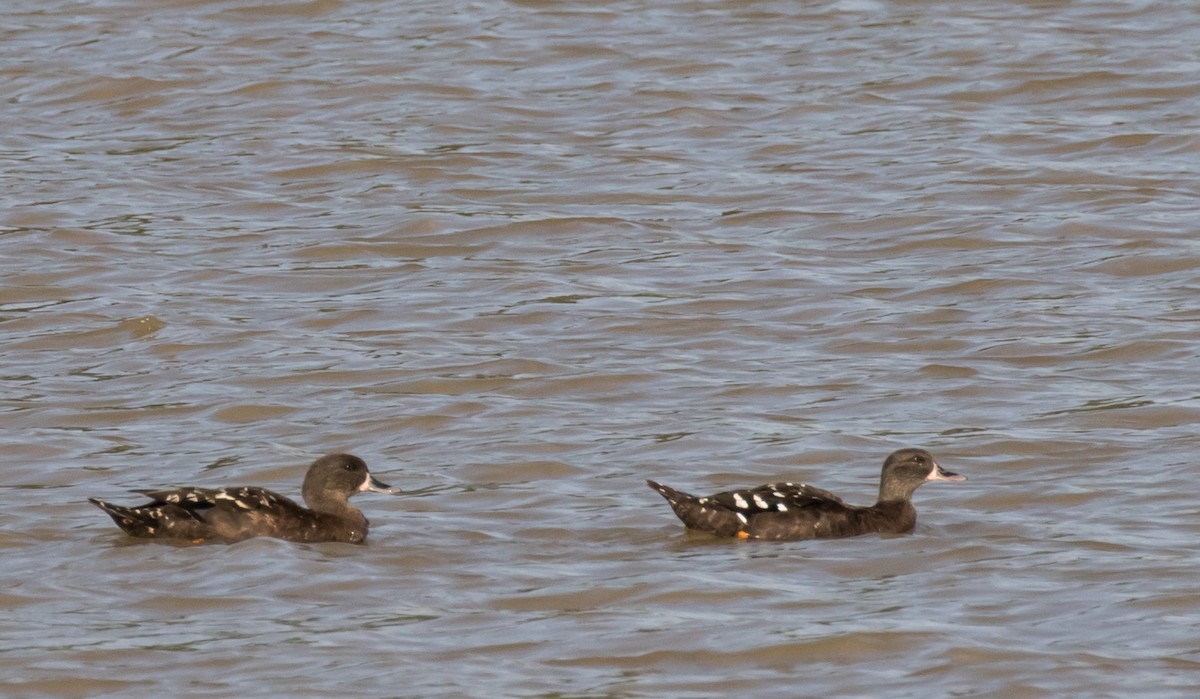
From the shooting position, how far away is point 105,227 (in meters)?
17.1

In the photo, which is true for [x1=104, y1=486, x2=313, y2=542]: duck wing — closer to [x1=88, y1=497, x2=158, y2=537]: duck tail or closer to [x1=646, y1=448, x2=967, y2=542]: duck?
[x1=88, y1=497, x2=158, y2=537]: duck tail

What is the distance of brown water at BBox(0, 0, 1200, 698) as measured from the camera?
29.8 feet

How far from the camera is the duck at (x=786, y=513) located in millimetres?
10602

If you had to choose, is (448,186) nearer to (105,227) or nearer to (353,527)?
(105,227)

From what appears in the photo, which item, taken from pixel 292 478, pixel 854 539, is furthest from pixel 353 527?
pixel 854 539

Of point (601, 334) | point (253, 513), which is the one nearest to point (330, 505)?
point (253, 513)

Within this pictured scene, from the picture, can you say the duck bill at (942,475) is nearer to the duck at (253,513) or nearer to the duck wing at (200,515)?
the duck at (253,513)

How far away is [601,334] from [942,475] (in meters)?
3.75

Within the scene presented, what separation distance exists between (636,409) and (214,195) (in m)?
6.29

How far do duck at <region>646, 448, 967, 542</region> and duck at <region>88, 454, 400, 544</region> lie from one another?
1418 mm

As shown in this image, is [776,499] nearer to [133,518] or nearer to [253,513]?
[253,513]

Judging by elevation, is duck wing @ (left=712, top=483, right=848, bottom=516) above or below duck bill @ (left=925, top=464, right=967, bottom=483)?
above

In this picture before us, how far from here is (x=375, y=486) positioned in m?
11.0

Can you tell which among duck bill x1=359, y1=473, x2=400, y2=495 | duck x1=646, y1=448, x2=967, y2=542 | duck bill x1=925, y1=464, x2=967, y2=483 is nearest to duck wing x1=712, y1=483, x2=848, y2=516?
duck x1=646, y1=448, x2=967, y2=542
